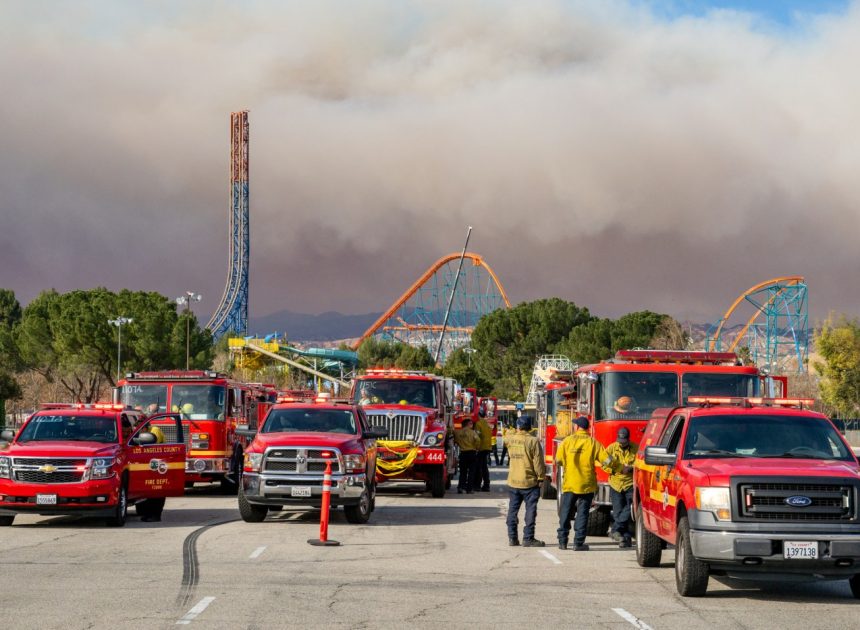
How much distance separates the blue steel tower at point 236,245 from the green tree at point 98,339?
5728cm

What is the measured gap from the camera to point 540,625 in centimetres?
1134

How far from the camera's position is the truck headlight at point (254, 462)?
2127 centimetres

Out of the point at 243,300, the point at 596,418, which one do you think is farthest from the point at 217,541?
the point at 243,300

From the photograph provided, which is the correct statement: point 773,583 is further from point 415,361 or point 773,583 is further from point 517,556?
point 415,361

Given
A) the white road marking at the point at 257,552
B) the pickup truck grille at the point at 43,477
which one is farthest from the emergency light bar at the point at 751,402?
the pickup truck grille at the point at 43,477

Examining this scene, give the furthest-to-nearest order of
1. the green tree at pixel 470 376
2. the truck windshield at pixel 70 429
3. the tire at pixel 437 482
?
the green tree at pixel 470 376, the tire at pixel 437 482, the truck windshield at pixel 70 429

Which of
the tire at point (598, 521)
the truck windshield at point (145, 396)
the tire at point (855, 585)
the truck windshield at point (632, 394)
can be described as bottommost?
the tire at point (855, 585)

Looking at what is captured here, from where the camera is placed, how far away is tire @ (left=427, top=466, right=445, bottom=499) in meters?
29.2

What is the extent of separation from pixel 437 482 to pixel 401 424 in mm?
1578

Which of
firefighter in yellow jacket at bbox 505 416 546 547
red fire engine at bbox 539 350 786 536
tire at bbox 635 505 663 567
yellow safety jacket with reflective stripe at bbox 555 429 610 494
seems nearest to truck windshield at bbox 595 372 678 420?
red fire engine at bbox 539 350 786 536

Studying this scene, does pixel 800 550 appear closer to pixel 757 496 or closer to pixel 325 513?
pixel 757 496

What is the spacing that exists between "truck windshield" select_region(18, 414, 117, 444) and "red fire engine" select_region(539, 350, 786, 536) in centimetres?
779

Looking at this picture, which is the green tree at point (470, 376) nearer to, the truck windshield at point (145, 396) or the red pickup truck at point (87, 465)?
the truck windshield at point (145, 396)

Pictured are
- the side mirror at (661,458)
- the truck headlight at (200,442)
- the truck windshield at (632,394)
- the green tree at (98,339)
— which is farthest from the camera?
the green tree at (98,339)
